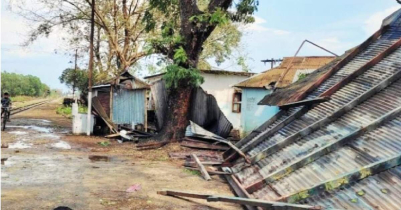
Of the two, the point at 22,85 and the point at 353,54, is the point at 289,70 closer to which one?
the point at 353,54

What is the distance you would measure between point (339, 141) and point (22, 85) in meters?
60.1

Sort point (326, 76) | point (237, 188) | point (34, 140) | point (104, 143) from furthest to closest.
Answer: point (104, 143) → point (34, 140) → point (326, 76) → point (237, 188)

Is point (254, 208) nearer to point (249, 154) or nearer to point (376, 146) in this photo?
point (376, 146)

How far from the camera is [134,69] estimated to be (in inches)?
1105

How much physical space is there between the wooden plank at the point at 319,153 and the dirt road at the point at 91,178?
569mm

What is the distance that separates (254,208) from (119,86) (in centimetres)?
1152

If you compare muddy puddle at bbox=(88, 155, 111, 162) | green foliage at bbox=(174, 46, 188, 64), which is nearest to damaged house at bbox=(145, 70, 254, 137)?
green foliage at bbox=(174, 46, 188, 64)

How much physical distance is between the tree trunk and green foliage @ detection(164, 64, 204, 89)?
1.12 ft

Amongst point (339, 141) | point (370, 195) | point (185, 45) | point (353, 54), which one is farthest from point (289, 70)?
point (370, 195)

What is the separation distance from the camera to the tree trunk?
1305 cm

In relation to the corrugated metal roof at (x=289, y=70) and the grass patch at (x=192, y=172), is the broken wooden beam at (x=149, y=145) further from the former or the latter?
the corrugated metal roof at (x=289, y=70)

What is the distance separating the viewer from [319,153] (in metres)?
5.64

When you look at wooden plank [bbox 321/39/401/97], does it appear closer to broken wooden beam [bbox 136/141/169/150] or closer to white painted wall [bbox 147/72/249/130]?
broken wooden beam [bbox 136/141/169/150]

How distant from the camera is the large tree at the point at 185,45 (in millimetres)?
12195
